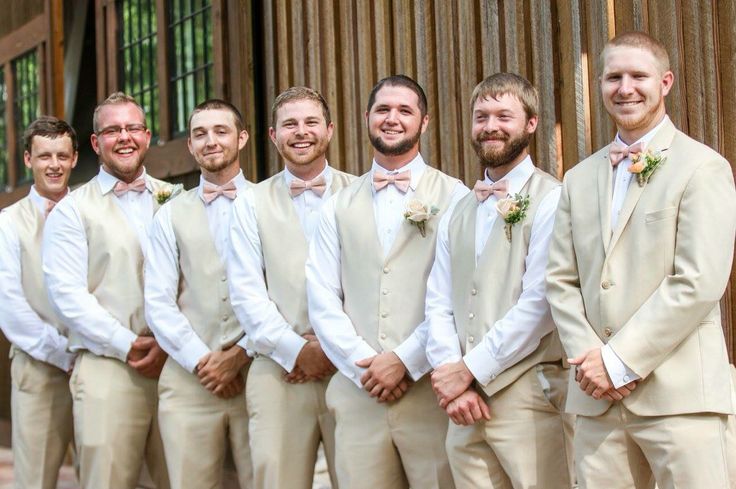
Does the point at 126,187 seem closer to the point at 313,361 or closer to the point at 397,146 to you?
the point at 313,361

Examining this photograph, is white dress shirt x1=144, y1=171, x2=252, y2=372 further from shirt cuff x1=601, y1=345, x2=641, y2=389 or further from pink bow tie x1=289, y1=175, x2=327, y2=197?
shirt cuff x1=601, y1=345, x2=641, y2=389

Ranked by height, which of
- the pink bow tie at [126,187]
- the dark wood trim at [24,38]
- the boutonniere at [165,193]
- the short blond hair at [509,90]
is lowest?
the boutonniere at [165,193]

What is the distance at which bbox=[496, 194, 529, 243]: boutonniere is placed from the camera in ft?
12.1

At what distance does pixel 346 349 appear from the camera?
4.04 metres

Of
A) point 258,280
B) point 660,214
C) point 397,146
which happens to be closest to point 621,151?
point 660,214

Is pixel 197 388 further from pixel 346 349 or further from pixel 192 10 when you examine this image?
pixel 192 10

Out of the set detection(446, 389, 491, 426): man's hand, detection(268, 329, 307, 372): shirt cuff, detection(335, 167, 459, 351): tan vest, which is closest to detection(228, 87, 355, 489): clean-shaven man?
detection(268, 329, 307, 372): shirt cuff

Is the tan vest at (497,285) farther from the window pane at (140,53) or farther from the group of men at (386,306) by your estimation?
the window pane at (140,53)

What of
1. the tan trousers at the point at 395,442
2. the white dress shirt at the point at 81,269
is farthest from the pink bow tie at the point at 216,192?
the tan trousers at the point at 395,442

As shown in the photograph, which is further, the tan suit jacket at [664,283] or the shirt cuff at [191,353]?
the shirt cuff at [191,353]

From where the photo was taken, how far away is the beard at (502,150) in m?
3.82

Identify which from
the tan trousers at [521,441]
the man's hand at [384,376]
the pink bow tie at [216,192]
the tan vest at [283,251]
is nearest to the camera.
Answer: the tan trousers at [521,441]

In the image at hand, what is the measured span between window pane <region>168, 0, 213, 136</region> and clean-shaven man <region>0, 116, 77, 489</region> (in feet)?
6.05

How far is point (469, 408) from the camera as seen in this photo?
12.0 ft
